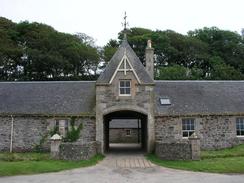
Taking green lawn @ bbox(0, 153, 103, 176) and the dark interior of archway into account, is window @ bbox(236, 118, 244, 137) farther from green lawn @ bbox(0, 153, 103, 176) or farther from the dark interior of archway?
green lawn @ bbox(0, 153, 103, 176)

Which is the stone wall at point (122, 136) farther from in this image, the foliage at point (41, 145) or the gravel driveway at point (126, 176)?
the gravel driveway at point (126, 176)

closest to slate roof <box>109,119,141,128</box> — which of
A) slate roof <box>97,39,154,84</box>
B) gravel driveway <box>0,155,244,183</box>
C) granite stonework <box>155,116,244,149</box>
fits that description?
slate roof <box>97,39,154,84</box>

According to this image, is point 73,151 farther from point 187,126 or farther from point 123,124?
point 123,124

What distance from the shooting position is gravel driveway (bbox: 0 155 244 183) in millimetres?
15922

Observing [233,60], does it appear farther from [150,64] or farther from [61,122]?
[61,122]

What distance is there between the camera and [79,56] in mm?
63062

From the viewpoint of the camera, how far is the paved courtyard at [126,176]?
15.9m

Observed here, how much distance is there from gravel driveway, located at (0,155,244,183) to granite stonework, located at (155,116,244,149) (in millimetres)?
6737

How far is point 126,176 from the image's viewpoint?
17250mm

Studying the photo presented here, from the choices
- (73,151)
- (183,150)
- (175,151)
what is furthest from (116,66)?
(183,150)

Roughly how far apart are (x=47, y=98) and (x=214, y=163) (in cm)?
1482

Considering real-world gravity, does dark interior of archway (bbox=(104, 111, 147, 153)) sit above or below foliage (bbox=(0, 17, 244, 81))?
below

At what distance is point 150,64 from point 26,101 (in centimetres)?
1053

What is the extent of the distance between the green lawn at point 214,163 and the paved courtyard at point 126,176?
0.98 meters
